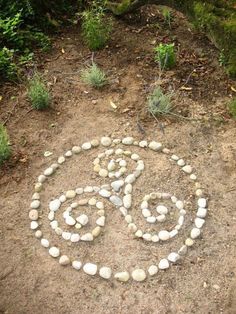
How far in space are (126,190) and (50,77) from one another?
161 centimetres

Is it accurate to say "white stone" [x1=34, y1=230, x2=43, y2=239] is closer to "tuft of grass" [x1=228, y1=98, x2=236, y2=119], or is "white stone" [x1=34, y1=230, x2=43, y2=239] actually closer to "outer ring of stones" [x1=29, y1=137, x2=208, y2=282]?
"outer ring of stones" [x1=29, y1=137, x2=208, y2=282]

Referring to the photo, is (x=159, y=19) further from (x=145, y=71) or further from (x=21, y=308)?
(x=21, y=308)

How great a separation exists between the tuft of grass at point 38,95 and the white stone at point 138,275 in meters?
1.84

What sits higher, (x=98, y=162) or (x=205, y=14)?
(x=205, y=14)

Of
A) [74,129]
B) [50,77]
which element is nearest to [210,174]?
[74,129]

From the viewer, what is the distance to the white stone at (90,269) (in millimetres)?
3242

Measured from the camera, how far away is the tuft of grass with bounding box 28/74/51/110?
420cm

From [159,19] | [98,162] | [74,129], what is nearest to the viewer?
[98,162]

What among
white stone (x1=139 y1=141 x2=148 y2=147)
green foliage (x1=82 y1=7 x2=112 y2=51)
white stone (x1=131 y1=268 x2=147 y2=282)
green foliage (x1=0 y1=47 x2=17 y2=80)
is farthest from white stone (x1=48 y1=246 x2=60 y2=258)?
green foliage (x1=82 y1=7 x2=112 y2=51)

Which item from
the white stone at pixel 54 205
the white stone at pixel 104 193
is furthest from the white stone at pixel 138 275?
the white stone at pixel 54 205

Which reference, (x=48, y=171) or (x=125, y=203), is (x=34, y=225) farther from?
(x=125, y=203)

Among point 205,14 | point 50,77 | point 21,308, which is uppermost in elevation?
point 205,14

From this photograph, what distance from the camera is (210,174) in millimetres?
3824

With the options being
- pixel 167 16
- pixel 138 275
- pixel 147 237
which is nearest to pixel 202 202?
pixel 147 237
